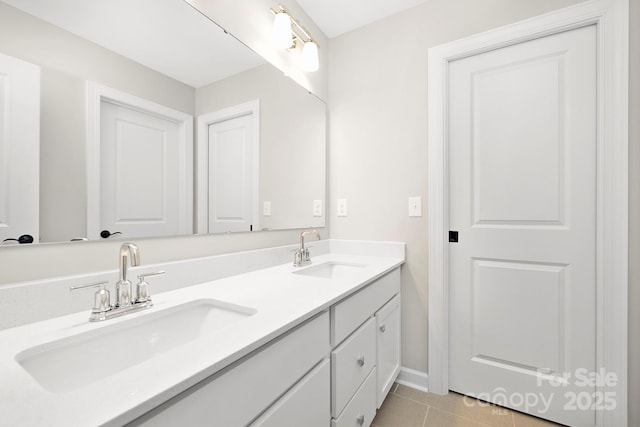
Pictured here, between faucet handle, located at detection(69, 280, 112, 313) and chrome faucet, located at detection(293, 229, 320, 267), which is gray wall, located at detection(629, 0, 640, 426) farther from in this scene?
faucet handle, located at detection(69, 280, 112, 313)

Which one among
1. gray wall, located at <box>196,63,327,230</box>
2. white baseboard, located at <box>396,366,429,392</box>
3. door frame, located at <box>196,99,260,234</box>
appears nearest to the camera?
door frame, located at <box>196,99,260,234</box>

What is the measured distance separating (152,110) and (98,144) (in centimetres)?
23

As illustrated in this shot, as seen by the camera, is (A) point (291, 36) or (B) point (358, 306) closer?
(B) point (358, 306)

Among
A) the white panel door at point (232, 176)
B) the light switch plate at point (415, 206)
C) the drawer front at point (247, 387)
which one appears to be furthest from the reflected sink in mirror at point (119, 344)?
the light switch plate at point (415, 206)

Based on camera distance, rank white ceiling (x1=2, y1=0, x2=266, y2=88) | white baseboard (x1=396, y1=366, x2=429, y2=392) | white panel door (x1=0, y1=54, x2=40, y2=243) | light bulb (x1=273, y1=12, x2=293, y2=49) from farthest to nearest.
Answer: white baseboard (x1=396, y1=366, x2=429, y2=392), light bulb (x1=273, y1=12, x2=293, y2=49), white ceiling (x1=2, y1=0, x2=266, y2=88), white panel door (x1=0, y1=54, x2=40, y2=243)

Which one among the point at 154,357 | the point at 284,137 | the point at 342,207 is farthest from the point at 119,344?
the point at 342,207

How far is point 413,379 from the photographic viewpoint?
1.72m

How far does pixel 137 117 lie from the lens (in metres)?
0.97

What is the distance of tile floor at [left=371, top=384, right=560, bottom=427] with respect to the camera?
1.42m

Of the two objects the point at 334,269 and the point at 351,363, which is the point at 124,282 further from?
the point at 334,269

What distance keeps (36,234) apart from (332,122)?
171cm

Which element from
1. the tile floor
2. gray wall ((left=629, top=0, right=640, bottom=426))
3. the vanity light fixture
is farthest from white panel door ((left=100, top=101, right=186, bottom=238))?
gray wall ((left=629, top=0, right=640, bottom=426))

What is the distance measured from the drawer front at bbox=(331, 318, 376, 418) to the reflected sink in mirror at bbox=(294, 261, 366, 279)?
0.39 m

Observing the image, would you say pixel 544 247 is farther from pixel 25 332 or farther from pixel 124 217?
pixel 25 332
